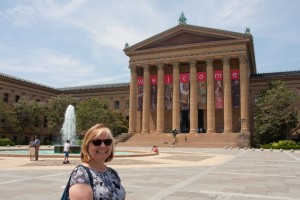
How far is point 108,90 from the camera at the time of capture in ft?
286

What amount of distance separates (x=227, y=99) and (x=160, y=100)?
1373 cm

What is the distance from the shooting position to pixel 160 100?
2648 inches

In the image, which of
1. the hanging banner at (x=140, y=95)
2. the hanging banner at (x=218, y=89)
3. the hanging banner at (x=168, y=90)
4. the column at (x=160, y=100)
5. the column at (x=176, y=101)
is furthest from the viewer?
the hanging banner at (x=140, y=95)

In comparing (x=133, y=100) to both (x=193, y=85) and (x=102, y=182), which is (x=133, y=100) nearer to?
(x=193, y=85)

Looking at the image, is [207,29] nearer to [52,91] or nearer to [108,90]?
[108,90]

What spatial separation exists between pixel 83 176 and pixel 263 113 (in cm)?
5880

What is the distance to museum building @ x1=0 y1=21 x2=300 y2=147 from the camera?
6156cm

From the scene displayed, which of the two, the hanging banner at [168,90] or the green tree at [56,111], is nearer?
the hanging banner at [168,90]

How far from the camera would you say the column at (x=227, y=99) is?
60969 mm

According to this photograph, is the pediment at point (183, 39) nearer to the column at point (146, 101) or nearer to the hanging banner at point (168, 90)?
the column at point (146, 101)

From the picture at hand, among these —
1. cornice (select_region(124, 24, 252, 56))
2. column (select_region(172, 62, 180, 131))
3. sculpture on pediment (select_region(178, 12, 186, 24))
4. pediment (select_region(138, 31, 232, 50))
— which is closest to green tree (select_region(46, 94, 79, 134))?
cornice (select_region(124, 24, 252, 56))

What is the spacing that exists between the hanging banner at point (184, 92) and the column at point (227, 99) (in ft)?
24.3

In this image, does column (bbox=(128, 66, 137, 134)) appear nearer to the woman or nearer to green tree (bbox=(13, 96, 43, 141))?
green tree (bbox=(13, 96, 43, 141))

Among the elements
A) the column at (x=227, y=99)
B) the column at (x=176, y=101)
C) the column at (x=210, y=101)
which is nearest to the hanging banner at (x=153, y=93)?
the column at (x=176, y=101)
